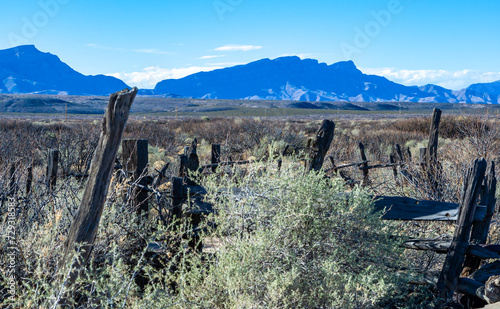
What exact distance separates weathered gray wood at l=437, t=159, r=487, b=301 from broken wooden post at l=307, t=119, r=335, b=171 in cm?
154

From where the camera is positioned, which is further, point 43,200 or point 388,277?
point 43,200

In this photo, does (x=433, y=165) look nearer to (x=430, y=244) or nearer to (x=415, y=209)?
(x=415, y=209)

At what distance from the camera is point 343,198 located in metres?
4.13

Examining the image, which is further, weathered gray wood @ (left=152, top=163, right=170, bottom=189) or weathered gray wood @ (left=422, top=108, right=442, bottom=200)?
weathered gray wood @ (left=422, top=108, right=442, bottom=200)

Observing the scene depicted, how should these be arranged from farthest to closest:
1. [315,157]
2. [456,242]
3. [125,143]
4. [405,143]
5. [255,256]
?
[405,143] < [125,143] < [315,157] < [456,242] < [255,256]

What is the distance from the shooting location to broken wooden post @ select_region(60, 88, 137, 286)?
3197 mm

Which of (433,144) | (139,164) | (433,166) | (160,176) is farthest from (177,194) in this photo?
(433,144)

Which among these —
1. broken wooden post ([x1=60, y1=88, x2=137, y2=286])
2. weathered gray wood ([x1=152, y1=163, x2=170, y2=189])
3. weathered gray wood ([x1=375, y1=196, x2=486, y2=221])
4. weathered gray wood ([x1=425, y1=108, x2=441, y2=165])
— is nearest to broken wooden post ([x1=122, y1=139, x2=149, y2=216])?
weathered gray wood ([x1=152, y1=163, x2=170, y2=189])

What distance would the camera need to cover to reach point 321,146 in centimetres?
514

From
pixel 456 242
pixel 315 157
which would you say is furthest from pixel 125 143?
pixel 456 242

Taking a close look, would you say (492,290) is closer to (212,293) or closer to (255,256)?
(255,256)

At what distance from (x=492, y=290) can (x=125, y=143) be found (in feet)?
13.6

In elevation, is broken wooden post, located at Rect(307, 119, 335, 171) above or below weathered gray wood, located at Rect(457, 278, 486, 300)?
above

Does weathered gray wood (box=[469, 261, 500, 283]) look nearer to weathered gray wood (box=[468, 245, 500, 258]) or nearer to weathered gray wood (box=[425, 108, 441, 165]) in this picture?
weathered gray wood (box=[468, 245, 500, 258])
